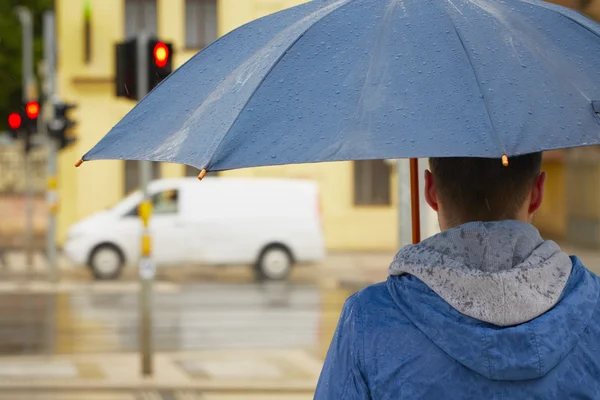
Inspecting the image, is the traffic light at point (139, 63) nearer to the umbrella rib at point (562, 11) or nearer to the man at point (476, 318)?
the umbrella rib at point (562, 11)

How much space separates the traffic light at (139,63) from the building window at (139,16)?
64.9ft

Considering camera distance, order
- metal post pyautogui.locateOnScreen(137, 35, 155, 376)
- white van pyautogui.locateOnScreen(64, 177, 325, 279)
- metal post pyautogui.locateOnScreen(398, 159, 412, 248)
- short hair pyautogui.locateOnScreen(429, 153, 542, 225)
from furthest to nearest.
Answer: white van pyautogui.locateOnScreen(64, 177, 325, 279) < metal post pyautogui.locateOnScreen(137, 35, 155, 376) < metal post pyautogui.locateOnScreen(398, 159, 412, 248) < short hair pyautogui.locateOnScreen(429, 153, 542, 225)

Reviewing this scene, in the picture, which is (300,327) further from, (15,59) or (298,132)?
(15,59)

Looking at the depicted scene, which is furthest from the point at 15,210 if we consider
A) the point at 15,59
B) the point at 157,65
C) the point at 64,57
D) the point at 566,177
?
the point at 157,65

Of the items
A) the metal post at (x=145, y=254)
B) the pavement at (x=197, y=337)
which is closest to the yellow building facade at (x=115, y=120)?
the pavement at (x=197, y=337)

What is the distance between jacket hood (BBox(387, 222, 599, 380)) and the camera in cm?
200

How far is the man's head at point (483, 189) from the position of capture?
2.14 metres

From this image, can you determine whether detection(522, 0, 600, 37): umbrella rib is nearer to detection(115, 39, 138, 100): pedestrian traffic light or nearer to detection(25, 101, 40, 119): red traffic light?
detection(115, 39, 138, 100): pedestrian traffic light

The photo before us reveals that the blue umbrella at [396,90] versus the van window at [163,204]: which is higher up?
the blue umbrella at [396,90]

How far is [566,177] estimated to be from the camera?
30.6 m

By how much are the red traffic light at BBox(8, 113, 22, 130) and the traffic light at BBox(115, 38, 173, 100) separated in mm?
11341

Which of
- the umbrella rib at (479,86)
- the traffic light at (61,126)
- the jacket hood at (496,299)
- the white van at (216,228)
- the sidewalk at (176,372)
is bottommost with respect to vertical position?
the sidewalk at (176,372)

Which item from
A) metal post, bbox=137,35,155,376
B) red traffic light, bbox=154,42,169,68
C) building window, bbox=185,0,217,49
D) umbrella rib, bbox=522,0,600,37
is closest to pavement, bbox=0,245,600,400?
metal post, bbox=137,35,155,376

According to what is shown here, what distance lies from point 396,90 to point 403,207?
442cm
